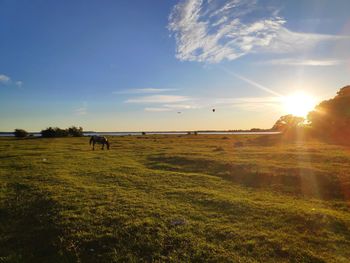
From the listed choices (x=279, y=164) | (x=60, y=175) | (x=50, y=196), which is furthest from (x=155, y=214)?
(x=279, y=164)

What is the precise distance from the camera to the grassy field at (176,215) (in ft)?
29.6

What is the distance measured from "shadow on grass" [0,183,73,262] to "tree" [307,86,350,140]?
53.6m

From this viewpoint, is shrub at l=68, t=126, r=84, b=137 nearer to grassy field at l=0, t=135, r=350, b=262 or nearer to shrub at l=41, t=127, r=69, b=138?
shrub at l=41, t=127, r=69, b=138

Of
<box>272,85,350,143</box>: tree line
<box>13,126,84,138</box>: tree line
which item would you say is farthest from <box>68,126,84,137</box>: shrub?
<box>272,85,350,143</box>: tree line

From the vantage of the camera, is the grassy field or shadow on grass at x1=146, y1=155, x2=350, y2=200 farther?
shadow on grass at x1=146, y1=155, x2=350, y2=200

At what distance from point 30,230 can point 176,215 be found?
568 cm

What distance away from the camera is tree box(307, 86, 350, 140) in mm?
54562

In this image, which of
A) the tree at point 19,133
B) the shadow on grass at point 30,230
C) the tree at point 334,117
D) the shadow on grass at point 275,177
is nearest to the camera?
the shadow on grass at point 30,230

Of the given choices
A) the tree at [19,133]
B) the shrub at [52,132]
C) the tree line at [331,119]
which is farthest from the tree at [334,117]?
the tree at [19,133]

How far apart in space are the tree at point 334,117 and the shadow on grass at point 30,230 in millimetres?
53604

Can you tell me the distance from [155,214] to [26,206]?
20.0ft

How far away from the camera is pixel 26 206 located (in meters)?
12.9

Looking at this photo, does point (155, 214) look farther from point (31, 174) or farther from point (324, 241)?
point (31, 174)

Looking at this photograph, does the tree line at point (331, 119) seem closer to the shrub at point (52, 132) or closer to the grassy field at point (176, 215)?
the grassy field at point (176, 215)
